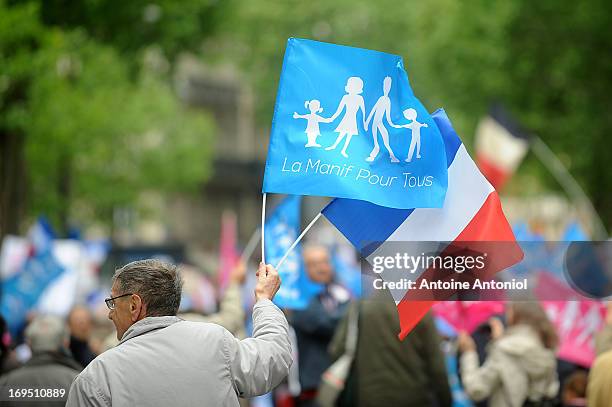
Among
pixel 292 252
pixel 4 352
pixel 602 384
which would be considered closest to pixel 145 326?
pixel 602 384

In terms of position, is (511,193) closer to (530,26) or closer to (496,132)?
(530,26)

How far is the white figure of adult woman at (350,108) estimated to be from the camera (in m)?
6.09

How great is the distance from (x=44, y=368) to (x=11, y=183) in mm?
14330

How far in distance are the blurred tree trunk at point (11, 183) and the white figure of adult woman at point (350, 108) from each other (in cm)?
1523

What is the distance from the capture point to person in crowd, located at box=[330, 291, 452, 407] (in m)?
8.58

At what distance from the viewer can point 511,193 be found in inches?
2456

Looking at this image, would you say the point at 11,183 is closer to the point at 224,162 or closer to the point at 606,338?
the point at 606,338

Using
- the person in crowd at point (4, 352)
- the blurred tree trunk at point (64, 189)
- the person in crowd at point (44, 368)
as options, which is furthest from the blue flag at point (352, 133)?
the blurred tree trunk at point (64, 189)

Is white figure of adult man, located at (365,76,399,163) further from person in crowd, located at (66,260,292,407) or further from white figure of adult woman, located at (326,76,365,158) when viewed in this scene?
person in crowd, located at (66,260,292,407)

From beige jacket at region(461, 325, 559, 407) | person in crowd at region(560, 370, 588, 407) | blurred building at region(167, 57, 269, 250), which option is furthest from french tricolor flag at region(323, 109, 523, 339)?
blurred building at region(167, 57, 269, 250)

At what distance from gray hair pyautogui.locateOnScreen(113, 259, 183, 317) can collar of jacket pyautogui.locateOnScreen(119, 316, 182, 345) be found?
0.19ft

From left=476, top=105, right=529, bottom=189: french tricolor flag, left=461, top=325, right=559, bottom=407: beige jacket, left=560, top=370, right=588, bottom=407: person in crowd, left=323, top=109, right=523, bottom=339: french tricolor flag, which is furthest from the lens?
left=476, top=105, right=529, bottom=189: french tricolor flag

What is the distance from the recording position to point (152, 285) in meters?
4.99

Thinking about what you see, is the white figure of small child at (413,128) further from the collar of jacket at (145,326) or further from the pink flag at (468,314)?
the pink flag at (468,314)
